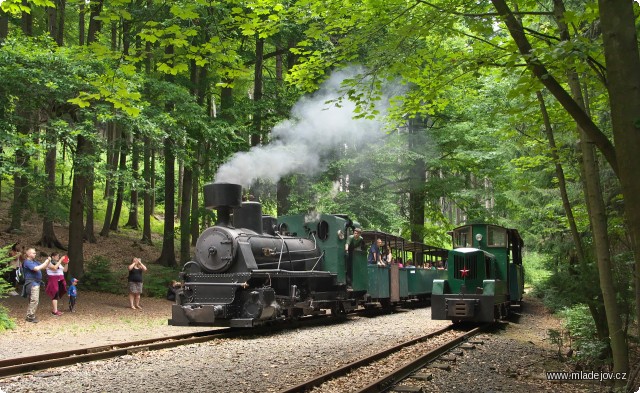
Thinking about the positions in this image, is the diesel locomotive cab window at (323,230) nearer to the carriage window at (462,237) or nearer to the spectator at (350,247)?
the spectator at (350,247)

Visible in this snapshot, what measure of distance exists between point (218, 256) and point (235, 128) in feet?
28.8

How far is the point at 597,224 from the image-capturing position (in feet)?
22.2

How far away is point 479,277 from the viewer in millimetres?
14602

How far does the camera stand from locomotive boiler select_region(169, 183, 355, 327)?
11570mm

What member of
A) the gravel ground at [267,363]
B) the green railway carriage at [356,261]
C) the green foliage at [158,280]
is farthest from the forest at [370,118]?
the green railway carriage at [356,261]

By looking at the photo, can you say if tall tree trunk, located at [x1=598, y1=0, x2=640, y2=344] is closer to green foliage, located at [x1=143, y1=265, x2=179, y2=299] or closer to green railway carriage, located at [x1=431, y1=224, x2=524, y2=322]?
green railway carriage, located at [x1=431, y1=224, x2=524, y2=322]

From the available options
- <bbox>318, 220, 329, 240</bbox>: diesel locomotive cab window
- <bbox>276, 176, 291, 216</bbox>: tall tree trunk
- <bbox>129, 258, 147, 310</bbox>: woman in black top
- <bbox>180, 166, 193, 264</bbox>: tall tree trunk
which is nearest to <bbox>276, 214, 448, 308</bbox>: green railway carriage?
<bbox>318, 220, 329, 240</bbox>: diesel locomotive cab window

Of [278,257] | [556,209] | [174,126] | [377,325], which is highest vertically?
[174,126]

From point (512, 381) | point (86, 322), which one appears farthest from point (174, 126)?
point (512, 381)

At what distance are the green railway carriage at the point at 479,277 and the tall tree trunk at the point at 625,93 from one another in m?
10.0

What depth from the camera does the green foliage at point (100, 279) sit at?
19.5 metres

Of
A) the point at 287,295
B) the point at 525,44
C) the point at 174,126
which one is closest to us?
the point at 525,44

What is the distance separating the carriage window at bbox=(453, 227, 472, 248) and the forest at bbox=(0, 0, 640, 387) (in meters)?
2.18

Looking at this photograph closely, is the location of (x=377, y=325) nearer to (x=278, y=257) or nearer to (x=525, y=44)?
(x=278, y=257)
